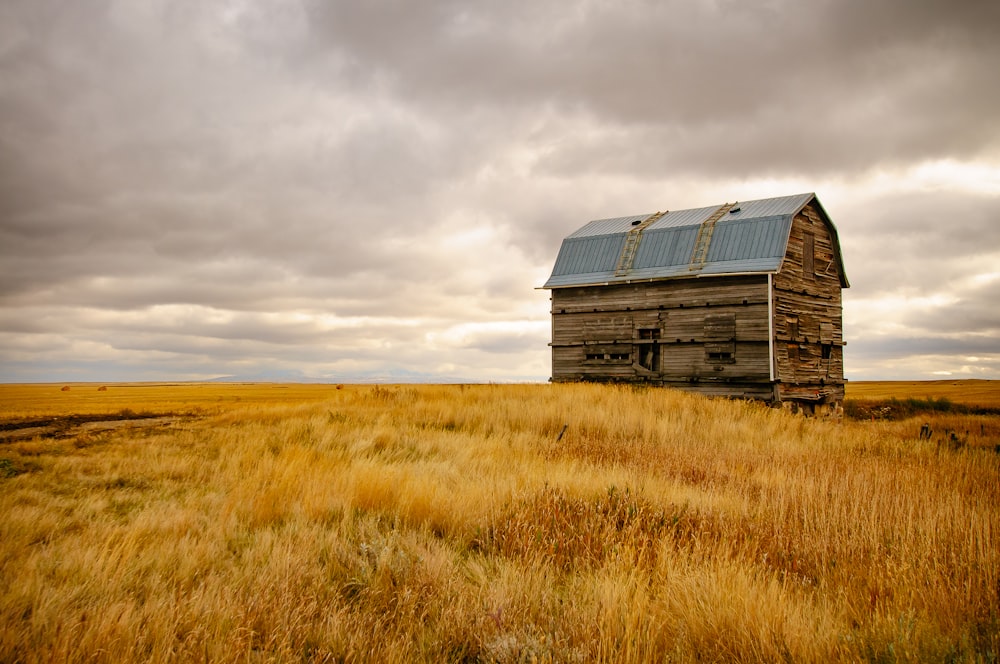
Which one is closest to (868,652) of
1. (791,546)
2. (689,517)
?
(791,546)

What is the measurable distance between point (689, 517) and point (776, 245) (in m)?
16.3

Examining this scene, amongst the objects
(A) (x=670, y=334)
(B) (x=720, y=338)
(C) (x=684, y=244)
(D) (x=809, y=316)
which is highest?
(C) (x=684, y=244)

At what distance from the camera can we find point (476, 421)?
13055 mm

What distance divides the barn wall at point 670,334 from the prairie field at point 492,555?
31.9ft

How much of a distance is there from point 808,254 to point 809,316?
2.32 metres

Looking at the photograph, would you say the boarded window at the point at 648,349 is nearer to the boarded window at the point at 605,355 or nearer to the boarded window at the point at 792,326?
the boarded window at the point at 605,355

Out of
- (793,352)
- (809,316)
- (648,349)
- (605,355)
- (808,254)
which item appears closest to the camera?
(793,352)

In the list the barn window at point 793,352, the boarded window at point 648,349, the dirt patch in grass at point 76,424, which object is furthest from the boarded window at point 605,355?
the dirt patch in grass at point 76,424

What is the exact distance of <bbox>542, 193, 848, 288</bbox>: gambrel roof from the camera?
19141 mm

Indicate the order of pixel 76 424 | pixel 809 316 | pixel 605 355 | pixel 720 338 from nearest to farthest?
pixel 76 424 < pixel 720 338 < pixel 809 316 < pixel 605 355

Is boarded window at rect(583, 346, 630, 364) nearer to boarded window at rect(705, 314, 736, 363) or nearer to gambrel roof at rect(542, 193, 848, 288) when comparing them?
gambrel roof at rect(542, 193, 848, 288)

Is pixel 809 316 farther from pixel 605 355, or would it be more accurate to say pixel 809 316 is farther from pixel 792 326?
pixel 605 355

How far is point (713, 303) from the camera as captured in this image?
64.3 ft

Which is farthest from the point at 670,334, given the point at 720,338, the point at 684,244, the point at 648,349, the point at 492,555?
the point at 492,555
